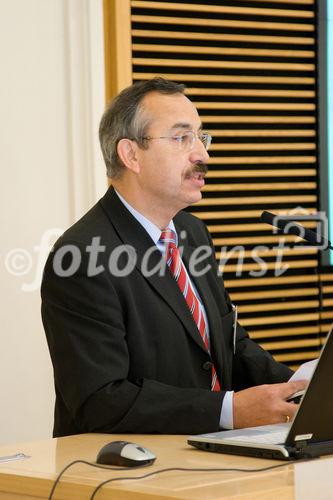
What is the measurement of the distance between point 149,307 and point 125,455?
918 mm

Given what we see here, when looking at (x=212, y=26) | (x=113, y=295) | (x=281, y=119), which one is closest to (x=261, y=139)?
(x=281, y=119)

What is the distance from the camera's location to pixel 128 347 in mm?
2951

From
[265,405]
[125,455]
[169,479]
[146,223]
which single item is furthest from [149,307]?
[169,479]

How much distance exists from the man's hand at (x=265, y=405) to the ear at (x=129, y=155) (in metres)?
0.96

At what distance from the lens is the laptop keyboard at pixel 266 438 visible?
7.51ft

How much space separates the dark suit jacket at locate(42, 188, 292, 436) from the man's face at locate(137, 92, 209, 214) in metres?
0.19

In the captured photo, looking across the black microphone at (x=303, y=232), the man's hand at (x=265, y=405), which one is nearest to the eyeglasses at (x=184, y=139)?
the black microphone at (x=303, y=232)

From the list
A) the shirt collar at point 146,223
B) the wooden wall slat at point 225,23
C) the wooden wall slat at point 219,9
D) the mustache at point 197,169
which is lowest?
the shirt collar at point 146,223

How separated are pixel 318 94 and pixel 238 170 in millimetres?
656

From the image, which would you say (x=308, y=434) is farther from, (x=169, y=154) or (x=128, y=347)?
(x=169, y=154)

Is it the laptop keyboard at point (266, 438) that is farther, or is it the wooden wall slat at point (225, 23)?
the wooden wall slat at point (225, 23)

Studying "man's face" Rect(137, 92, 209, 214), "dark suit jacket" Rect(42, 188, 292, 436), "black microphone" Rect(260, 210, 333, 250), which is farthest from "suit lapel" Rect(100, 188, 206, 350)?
"black microphone" Rect(260, 210, 333, 250)

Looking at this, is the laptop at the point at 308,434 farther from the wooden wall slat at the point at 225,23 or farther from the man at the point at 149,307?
the wooden wall slat at the point at 225,23

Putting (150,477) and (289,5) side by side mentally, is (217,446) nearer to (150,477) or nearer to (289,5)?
(150,477)
